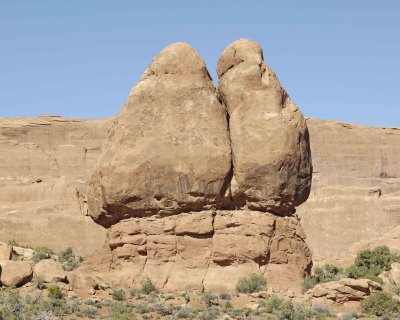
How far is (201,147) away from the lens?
23594 mm

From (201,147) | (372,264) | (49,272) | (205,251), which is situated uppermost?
(201,147)

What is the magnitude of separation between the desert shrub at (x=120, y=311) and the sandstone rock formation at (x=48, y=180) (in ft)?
81.4

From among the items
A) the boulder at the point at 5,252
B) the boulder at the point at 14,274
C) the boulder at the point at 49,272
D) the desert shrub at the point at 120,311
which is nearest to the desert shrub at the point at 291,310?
the desert shrub at the point at 120,311

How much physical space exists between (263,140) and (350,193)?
34.8 meters

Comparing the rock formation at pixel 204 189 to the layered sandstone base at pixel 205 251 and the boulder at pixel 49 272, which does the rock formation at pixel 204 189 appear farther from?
the boulder at pixel 49 272

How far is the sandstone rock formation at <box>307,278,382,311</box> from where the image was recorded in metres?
21.4

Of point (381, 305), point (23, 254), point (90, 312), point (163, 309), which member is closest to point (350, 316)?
point (381, 305)

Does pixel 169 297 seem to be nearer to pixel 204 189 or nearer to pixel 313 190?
pixel 204 189

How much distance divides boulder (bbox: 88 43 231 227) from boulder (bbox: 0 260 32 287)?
3097mm

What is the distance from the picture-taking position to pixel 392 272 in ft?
90.7

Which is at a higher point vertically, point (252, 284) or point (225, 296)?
point (252, 284)

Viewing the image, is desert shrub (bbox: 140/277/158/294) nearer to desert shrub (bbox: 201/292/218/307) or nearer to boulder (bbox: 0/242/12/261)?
desert shrub (bbox: 201/292/218/307)

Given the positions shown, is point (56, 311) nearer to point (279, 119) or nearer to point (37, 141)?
point (279, 119)

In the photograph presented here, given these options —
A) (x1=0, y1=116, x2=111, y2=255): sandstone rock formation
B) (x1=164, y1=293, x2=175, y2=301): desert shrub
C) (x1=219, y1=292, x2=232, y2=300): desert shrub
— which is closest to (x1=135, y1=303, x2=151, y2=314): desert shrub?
(x1=164, y1=293, x2=175, y2=301): desert shrub
